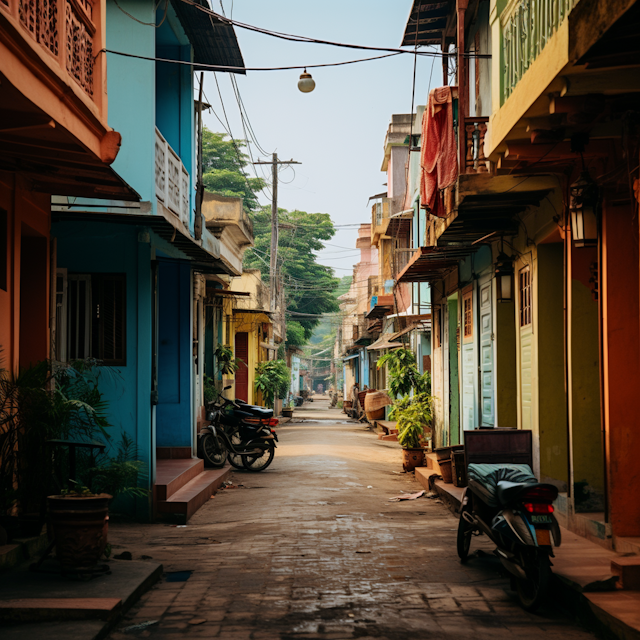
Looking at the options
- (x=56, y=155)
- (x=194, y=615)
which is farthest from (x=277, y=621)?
(x=56, y=155)

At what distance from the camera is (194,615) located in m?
5.82

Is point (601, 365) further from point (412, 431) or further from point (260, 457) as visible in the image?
point (260, 457)

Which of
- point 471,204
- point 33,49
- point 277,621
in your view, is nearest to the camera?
point 33,49

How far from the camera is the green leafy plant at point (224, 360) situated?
2047 centimetres

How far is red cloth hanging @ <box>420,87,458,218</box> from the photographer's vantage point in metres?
10.4

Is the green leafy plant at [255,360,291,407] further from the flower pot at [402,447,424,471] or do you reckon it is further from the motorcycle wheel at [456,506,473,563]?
the motorcycle wheel at [456,506,473,563]

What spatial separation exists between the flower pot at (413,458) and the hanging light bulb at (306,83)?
7436 millimetres

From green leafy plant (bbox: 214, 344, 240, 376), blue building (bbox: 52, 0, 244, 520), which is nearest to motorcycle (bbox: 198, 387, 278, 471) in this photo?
blue building (bbox: 52, 0, 244, 520)

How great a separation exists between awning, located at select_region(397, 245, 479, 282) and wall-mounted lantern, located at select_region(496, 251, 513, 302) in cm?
144

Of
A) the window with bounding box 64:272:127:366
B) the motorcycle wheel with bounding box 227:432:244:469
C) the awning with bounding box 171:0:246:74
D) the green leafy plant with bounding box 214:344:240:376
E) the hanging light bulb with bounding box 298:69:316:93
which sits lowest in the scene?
the motorcycle wheel with bounding box 227:432:244:469

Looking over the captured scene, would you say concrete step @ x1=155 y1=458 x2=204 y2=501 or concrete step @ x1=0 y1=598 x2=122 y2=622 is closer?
concrete step @ x1=0 y1=598 x2=122 y2=622

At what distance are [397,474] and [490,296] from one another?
4.79m

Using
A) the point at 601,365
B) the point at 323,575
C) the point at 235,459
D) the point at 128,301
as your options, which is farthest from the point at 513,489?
the point at 235,459

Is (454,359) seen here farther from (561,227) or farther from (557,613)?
(557,613)
